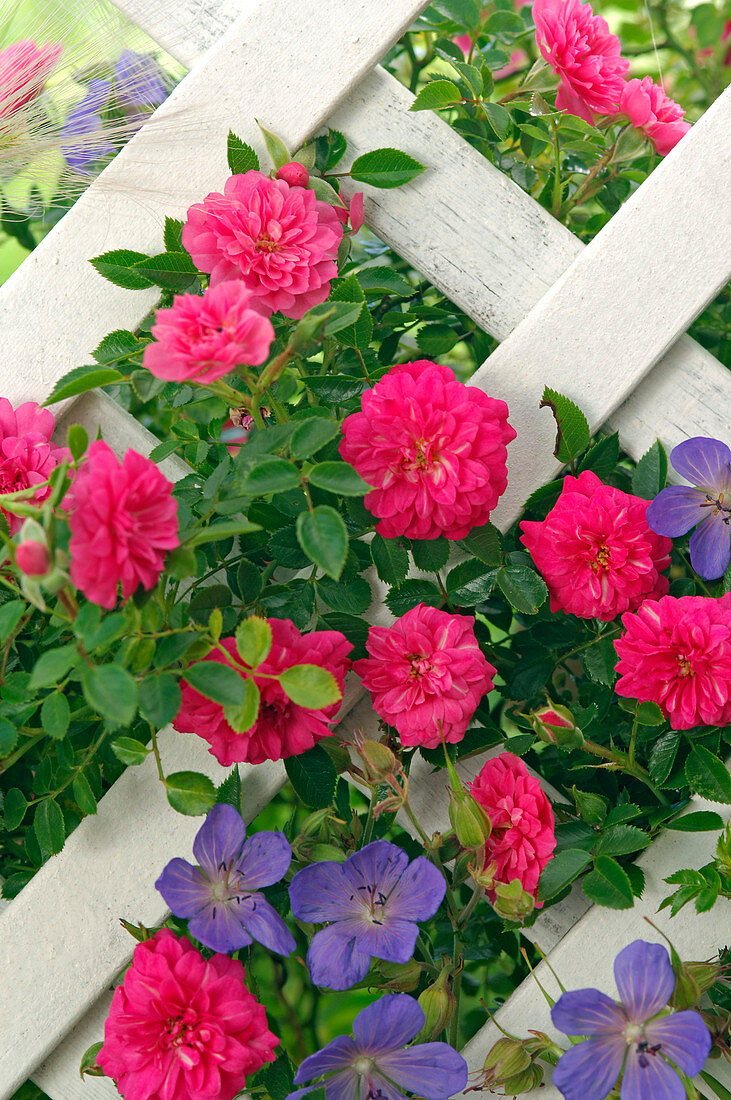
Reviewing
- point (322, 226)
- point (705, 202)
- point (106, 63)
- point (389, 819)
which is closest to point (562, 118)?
point (705, 202)

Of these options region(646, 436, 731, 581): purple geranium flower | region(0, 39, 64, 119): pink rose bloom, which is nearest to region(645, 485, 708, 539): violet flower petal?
region(646, 436, 731, 581): purple geranium flower

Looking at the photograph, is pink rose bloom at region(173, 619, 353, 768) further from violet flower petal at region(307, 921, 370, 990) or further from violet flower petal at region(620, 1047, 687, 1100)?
violet flower petal at region(620, 1047, 687, 1100)

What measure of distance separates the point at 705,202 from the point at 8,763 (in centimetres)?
71

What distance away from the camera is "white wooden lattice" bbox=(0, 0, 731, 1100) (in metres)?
0.73

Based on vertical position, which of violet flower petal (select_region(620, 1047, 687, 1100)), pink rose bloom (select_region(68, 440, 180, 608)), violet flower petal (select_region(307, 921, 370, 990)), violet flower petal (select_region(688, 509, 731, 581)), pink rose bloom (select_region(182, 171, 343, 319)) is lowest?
violet flower petal (select_region(307, 921, 370, 990))

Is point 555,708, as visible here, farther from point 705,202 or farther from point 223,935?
point 705,202

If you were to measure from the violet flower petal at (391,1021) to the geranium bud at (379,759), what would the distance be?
5.5 inches

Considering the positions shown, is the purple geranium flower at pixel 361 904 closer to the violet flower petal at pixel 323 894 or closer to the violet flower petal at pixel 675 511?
the violet flower petal at pixel 323 894

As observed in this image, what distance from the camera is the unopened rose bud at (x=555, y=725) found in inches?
24.3

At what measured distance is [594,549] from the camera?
665 mm

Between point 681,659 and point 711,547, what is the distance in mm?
97

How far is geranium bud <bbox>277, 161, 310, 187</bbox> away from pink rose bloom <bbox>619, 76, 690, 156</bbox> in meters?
0.29

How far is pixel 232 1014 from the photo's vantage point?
591 mm

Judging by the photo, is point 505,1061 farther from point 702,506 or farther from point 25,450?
point 25,450
